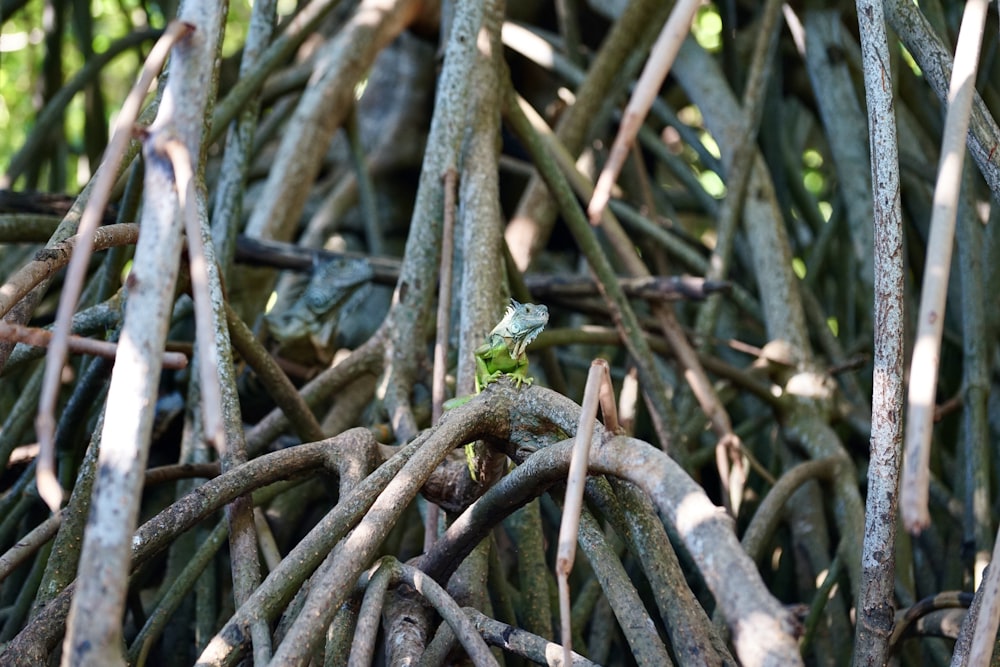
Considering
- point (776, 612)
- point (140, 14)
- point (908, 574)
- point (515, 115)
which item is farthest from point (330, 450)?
point (140, 14)

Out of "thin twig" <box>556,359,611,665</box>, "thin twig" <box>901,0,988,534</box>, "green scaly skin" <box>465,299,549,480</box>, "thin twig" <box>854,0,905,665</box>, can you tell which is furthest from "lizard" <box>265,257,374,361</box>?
"thin twig" <box>901,0,988,534</box>

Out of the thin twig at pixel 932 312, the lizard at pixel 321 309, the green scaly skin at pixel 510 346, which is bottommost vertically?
the lizard at pixel 321 309

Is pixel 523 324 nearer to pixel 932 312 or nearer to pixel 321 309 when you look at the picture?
Answer: pixel 932 312

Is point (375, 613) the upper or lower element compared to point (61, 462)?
upper

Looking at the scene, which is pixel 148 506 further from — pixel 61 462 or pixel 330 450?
pixel 330 450

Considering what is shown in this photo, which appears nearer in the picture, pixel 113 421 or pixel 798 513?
pixel 113 421

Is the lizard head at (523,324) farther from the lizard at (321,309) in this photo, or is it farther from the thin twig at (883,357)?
the lizard at (321,309)

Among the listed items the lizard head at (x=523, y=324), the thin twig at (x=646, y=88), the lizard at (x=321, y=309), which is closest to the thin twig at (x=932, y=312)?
the thin twig at (x=646, y=88)

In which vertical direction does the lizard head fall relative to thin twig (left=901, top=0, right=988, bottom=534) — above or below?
below

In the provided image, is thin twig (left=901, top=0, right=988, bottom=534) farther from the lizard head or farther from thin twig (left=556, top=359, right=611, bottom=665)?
the lizard head
